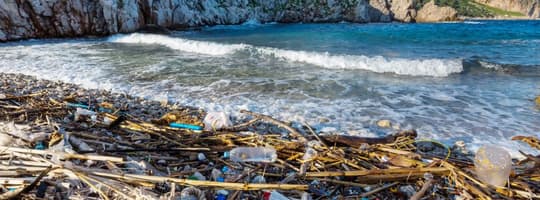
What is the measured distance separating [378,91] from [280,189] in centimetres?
538

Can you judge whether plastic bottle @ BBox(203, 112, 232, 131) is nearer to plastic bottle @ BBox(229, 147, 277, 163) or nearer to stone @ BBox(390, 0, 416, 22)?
plastic bottle @ BBox(229, 147, 277, 163)

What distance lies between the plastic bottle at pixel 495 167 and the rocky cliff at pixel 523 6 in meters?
112

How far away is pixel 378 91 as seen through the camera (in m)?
6.98

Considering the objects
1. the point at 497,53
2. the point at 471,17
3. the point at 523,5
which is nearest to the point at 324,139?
the point at 497,53

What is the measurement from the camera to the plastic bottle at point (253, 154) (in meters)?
2.91

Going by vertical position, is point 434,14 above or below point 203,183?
above

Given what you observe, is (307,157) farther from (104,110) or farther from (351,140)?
(104,110)

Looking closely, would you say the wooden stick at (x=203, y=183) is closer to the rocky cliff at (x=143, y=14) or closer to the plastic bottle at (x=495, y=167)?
the plastic bottle at (x=495, y=167)

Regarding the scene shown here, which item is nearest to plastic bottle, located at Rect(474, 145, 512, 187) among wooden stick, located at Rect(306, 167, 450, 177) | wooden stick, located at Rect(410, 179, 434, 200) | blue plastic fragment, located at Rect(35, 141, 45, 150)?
wooden stick, located at Rect(306, 167, 450, 177)

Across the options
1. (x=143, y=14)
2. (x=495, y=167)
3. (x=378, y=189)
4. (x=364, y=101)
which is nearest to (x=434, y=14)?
(x=143, y=14)

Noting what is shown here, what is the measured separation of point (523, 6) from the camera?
290 feet

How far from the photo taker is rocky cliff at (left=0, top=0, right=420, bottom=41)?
21.4m

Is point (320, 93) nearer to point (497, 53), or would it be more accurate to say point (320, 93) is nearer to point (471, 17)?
point (497, 53)

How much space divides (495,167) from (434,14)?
247 ft
